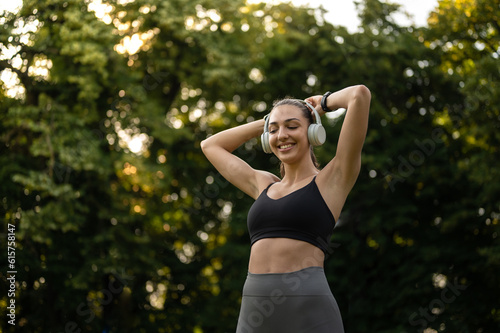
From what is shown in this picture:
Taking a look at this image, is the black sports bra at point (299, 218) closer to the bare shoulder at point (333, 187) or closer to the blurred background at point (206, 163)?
the bare shoulder at point (333, 187)

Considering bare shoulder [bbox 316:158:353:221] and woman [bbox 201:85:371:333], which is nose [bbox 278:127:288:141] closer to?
woman [bbox 201:85:371:333]

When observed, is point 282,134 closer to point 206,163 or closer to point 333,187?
point 333,187

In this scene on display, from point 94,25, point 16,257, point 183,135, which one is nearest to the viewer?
point 16,257

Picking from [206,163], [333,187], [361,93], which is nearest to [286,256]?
[333,187]

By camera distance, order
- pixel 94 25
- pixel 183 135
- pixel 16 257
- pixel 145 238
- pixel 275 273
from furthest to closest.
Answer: pixel 183 135 → pixel 145 238 → pixel 94 25 → pixel 16 257 → pixel 275 273

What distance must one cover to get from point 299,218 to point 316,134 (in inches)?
17.7

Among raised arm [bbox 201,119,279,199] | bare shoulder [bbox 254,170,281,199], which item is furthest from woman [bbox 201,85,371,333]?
raised arm [bbox 201,119,279,199]

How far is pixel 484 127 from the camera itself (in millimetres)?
11938

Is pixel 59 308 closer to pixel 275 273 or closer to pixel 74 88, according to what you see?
pixel 74 88

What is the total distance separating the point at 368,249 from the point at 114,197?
20.4 feet

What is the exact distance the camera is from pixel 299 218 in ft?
8.88

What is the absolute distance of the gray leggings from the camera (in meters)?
2.59

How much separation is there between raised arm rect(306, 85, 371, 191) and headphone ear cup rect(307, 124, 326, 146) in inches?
5.4

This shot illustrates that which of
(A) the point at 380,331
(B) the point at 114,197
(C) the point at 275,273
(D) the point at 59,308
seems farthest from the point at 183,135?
(C) the point at 275,273
